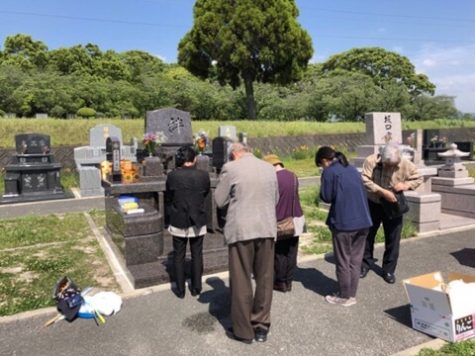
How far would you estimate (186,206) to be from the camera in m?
4.61

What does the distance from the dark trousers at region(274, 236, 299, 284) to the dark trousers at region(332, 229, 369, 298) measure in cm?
67

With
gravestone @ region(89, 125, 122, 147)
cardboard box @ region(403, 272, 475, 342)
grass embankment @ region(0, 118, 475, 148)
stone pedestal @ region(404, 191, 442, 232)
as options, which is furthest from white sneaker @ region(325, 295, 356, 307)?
grass embankment @ region(0, 118, 475, 148)

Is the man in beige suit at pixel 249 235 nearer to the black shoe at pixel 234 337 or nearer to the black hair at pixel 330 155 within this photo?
the black shoe at pixel 234 337

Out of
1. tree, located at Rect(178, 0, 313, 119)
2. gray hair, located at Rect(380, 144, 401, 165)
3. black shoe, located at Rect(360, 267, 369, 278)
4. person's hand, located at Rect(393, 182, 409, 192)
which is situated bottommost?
black shoe, located at Rect(360, 267, 369, 278)

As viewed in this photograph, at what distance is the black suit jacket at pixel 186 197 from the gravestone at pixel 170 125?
511cm

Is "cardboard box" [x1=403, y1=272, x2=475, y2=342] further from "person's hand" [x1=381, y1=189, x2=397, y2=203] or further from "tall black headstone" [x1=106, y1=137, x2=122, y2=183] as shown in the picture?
"tall black headstone" [x1=106, y1=137, x2=122, y2=183]

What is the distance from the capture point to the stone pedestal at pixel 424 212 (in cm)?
775

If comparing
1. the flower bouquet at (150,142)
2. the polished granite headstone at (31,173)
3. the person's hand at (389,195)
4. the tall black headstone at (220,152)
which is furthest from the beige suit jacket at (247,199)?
the polished granite headstone at (31,173)

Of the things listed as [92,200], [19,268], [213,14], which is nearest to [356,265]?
[19,268]

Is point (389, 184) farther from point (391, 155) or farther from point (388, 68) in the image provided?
point (388, 68)

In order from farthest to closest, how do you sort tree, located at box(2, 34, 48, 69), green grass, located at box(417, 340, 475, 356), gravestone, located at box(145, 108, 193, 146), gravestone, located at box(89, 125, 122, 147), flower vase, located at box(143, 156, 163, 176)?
tree, located at box(2, 34, 48, 69) → gravestone, located at box(89, 125, 122, 147) → gravestone, located at box(145, 108, 193, 146) → flower vase, located at box(143, 156, 163, 176) → green grass, located at box(417, 340, 475, 356)

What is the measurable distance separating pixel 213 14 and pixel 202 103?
690 centimetres

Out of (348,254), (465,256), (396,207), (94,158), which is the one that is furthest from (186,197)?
(94,158)

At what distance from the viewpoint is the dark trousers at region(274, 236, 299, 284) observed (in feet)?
16.2
